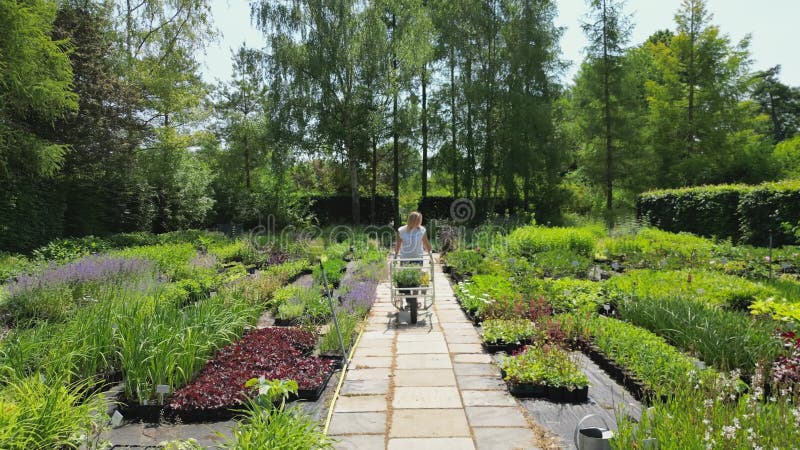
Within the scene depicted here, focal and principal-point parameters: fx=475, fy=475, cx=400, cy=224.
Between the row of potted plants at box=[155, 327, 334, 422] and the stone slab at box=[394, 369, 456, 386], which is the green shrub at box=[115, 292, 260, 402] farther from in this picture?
the stone slab at box=[394, 369, 456, 386]

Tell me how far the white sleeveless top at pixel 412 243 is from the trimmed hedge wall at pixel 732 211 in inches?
280

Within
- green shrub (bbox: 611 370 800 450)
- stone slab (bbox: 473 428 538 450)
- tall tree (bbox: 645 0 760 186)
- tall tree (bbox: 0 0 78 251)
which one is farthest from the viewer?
tall tree (bbox: 645 0 760 186)

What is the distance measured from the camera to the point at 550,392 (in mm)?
3555

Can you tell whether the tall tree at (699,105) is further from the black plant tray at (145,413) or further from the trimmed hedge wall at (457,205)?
the black plant tray at (145,413)

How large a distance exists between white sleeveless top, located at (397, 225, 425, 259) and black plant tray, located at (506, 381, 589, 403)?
350 cm

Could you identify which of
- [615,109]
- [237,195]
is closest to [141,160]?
[237,195]

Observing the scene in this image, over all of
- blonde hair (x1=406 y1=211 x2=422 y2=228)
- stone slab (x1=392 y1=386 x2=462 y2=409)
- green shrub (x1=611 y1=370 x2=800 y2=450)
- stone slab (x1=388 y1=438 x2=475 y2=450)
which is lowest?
stone slab (x1=392 y1=386 x2=462 y2=409)

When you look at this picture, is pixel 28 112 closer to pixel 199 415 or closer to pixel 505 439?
pixel 199 415

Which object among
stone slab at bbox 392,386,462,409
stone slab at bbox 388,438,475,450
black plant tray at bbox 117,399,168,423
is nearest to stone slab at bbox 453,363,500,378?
stone slab at bbox 392,386,462,409

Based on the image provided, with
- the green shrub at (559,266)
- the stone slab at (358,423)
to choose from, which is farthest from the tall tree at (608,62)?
the stone slab at (358,423)

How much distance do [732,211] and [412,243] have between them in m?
9.89

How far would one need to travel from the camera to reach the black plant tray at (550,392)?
351 centimetres

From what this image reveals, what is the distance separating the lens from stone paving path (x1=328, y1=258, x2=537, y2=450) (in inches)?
118

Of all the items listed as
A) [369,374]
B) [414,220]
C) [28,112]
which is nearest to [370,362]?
[369,374]
